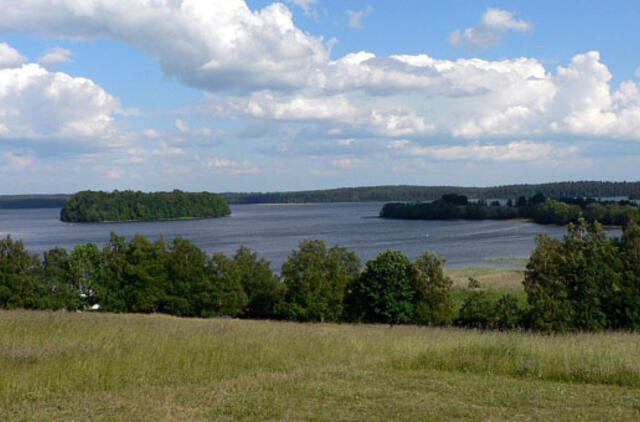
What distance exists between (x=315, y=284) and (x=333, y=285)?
53.3 inches

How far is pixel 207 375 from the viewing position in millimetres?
10984

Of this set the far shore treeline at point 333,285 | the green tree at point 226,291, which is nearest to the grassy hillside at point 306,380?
the far shore treeline at point 333,285

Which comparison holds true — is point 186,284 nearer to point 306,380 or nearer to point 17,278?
point 17,278

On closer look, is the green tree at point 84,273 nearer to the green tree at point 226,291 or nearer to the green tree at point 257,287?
the green tree at point 226,291

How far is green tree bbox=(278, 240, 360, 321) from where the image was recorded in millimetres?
36594

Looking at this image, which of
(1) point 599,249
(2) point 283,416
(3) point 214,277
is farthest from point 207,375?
(3) point 214,277

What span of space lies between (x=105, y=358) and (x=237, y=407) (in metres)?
4.03

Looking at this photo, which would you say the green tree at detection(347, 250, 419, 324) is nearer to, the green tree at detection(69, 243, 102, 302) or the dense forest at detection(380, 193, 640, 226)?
the green tree at detection(69, 243, 102, 302)

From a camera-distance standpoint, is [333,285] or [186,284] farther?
[186,284]

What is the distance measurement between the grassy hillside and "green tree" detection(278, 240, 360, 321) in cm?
2213

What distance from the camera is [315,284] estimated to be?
121 feet

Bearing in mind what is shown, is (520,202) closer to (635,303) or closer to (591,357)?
(635,303)

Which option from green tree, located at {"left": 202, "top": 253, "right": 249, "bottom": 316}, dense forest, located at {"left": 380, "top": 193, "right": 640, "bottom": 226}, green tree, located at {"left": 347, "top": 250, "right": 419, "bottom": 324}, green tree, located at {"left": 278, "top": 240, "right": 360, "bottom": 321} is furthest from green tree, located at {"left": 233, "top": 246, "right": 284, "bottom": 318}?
dense forest, located at {"left": 380, "top": 193, "right": 640, "bottom": 226}

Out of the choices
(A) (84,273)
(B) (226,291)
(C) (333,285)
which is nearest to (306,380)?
(C) (333,285)
